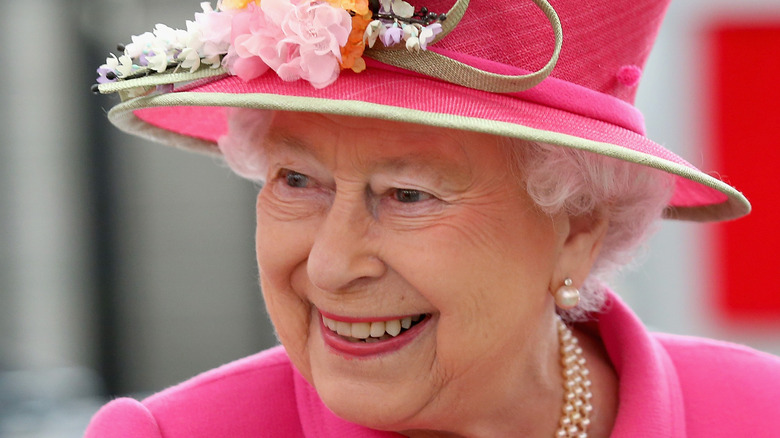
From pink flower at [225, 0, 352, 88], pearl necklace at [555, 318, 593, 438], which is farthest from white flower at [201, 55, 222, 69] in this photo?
pearl necklace at [555, 318, 593, 438]

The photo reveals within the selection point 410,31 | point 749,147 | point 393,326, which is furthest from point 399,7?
point 749,147

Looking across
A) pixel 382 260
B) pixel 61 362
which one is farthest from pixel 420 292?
pixel 61 362

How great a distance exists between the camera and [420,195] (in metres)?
1.96

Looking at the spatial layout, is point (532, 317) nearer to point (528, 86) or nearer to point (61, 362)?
point (528, 86)

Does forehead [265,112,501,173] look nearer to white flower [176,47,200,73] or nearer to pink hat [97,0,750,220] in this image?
pink hat [97,0,750,220]

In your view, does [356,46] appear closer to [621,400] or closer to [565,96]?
[565,96]

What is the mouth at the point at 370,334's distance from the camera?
79.4 inches

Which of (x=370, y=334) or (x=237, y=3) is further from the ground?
(x=237, y=3)

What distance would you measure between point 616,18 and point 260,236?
2.97 feet

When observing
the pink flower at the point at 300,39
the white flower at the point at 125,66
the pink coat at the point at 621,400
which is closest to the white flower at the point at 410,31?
the pink flower at the point at 300,39

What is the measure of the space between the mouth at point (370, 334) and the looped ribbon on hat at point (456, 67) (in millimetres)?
520

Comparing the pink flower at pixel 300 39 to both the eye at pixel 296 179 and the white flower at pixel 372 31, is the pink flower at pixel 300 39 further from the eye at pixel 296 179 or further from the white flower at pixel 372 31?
the eye at pixel 296 179

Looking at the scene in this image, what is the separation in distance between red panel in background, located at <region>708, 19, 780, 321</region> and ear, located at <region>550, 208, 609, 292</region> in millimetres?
4187

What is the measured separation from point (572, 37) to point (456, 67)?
1.05 ft
